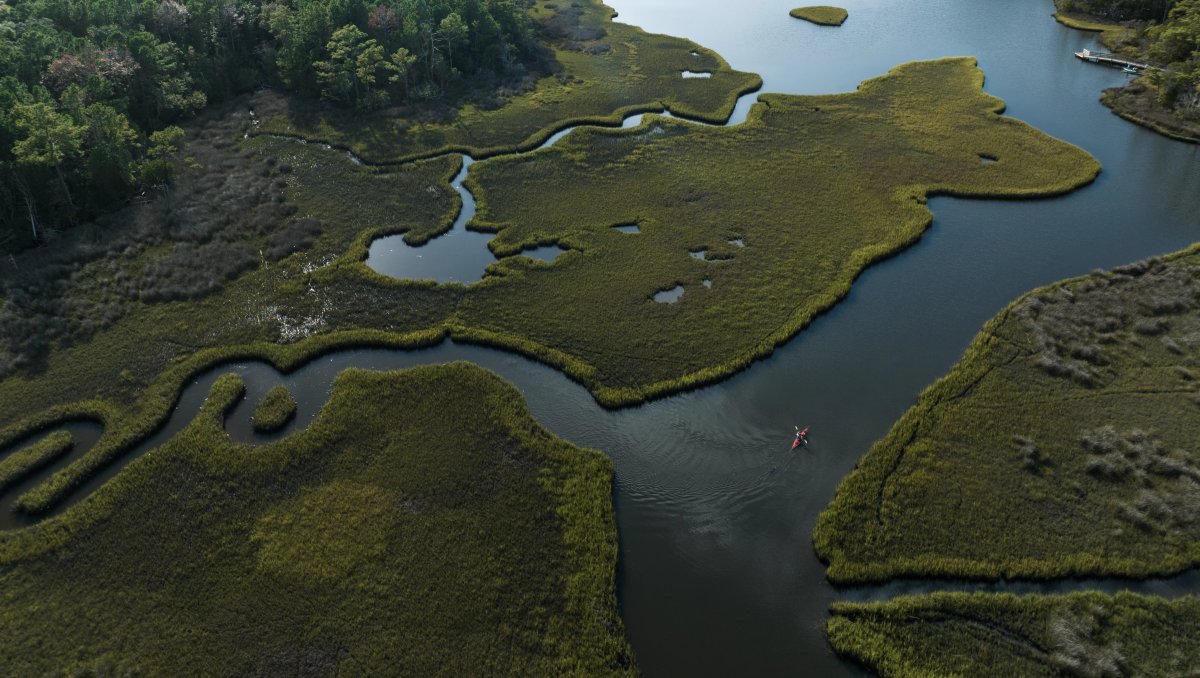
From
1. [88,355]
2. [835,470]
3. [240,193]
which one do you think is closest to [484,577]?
[835,470]

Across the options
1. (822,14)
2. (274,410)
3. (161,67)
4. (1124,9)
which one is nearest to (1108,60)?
(1124,9)

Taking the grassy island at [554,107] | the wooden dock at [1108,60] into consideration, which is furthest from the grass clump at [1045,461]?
the wooden dock at [1108,60]

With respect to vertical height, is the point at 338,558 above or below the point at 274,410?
below

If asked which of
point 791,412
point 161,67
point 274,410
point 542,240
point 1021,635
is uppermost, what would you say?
point 161,67

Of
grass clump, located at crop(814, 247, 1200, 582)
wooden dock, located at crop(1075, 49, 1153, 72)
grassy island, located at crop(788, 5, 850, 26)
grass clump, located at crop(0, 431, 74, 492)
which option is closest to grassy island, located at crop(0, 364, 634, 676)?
grass clump, located at crop(0, 431, 74, 492)

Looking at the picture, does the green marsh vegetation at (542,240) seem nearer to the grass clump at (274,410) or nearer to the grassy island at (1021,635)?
the grass clump at (274,410)

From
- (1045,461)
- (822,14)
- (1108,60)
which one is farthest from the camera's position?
(822,14)

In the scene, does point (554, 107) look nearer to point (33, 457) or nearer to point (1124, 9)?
point (33, 457)

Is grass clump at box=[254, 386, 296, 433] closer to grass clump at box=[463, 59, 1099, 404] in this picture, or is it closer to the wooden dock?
grass clump at box=[463, 59, 1099, 404]
